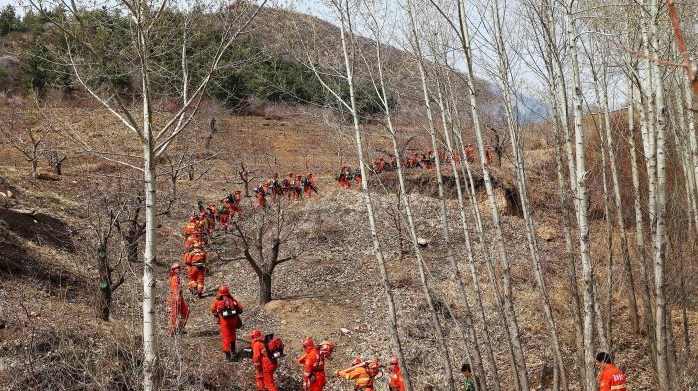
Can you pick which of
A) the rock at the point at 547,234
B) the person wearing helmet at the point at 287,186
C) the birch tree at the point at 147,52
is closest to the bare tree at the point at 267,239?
the person wearing helmet at the point at 287,186

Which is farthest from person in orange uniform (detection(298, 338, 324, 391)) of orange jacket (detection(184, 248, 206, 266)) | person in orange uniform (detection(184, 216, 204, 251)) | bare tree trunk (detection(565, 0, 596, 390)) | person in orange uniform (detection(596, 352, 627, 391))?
person in orange uniform (detection(184, 216, 204, 251))

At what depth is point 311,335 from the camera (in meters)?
11.8

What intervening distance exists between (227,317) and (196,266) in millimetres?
3360

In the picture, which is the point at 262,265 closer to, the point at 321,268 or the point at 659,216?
the point at 321,268

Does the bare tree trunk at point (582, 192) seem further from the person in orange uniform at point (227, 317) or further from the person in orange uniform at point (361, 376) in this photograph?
the person in orange uniform at point (227, 317)

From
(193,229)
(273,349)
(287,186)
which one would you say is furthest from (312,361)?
(287,186)

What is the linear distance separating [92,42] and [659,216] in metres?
6.02

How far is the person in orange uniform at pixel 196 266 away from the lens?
1262 centimetres

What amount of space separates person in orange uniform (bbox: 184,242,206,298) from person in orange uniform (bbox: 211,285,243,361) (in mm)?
2678

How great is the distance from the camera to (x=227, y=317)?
975 cm

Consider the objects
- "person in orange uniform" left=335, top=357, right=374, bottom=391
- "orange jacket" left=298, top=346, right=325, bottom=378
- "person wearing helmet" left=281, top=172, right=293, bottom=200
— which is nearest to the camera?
"person in orange uniform" left=335, top=357, right=374, bottom=391

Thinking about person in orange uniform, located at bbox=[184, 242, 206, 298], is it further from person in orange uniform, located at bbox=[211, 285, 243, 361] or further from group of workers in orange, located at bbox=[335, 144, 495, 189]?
group of workers in orange, located at bbox=[335, 144, 495, 189]

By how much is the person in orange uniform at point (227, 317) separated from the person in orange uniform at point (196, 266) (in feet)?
8.79

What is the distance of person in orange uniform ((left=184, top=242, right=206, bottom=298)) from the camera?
12.6m
